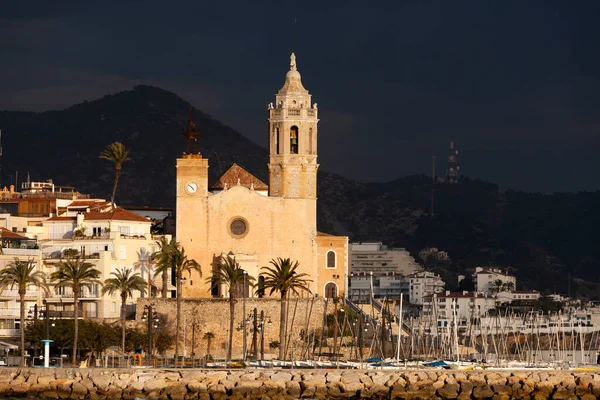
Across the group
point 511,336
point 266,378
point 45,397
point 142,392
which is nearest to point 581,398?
point 266,378

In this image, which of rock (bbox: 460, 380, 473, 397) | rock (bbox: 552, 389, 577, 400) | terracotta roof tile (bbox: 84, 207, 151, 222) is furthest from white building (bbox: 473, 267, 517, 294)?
rock (bbox: 460, 380, 473, 397)

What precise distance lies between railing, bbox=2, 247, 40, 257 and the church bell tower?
50.5ft

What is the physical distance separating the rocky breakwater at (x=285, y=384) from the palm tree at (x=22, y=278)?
8355 mm

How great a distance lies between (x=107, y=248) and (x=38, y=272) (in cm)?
721

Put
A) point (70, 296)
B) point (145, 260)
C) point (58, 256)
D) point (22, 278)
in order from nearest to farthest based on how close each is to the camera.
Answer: point (22, 278)
point (70, 296)
point (58, 256)
point (145, 260)

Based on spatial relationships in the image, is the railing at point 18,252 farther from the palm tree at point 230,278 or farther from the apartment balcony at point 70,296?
the palm tree at point 230,278

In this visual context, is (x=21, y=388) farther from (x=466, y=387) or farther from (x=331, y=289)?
(x=331, y=289)

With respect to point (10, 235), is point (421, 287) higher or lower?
higher

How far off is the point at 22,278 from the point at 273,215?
808 inches

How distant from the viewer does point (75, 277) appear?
78.1 meters

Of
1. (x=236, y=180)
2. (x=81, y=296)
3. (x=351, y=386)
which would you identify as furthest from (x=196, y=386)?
(x=236, y=180)

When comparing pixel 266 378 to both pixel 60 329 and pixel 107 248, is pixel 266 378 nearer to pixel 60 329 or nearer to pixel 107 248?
pixel 60 329

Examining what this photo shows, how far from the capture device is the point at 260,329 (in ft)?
278

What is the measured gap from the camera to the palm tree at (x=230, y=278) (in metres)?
81.2
